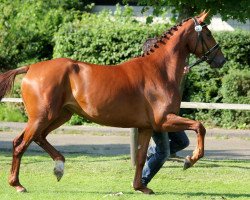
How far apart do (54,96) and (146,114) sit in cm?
117

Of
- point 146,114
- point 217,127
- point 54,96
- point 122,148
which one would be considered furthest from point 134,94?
point 217,127

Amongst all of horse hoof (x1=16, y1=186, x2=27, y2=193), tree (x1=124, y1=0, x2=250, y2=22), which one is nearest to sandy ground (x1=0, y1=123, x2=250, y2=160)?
tree (x1=124, y1=0, x2=250, y2=22)

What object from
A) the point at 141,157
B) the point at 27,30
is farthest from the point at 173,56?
the point at 27,30

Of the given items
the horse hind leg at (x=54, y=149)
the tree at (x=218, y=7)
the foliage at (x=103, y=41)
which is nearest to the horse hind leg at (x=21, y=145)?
the horse hind leg at (x=54, y=149)

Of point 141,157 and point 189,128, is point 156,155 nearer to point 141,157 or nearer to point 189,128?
point 141,157

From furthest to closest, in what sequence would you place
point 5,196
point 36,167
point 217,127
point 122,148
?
point 217,127 < point 122,148 < point 36,167 < point 5,196

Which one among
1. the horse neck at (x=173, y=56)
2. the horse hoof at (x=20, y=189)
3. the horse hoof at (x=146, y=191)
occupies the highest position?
the horse neck at (x=173, y=56)

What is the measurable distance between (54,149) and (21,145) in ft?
1.53

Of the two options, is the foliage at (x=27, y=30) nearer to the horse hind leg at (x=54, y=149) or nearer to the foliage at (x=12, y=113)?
the foliage at (x=12, y=113)

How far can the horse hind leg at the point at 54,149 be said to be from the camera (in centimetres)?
1010

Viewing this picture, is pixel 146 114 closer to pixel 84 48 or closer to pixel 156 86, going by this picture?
pixel 156 86

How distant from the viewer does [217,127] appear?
67.4ft

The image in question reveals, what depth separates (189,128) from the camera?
980cm

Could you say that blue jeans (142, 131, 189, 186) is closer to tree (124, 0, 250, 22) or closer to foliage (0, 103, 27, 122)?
Result: tree (124, 0, 250, 22)
